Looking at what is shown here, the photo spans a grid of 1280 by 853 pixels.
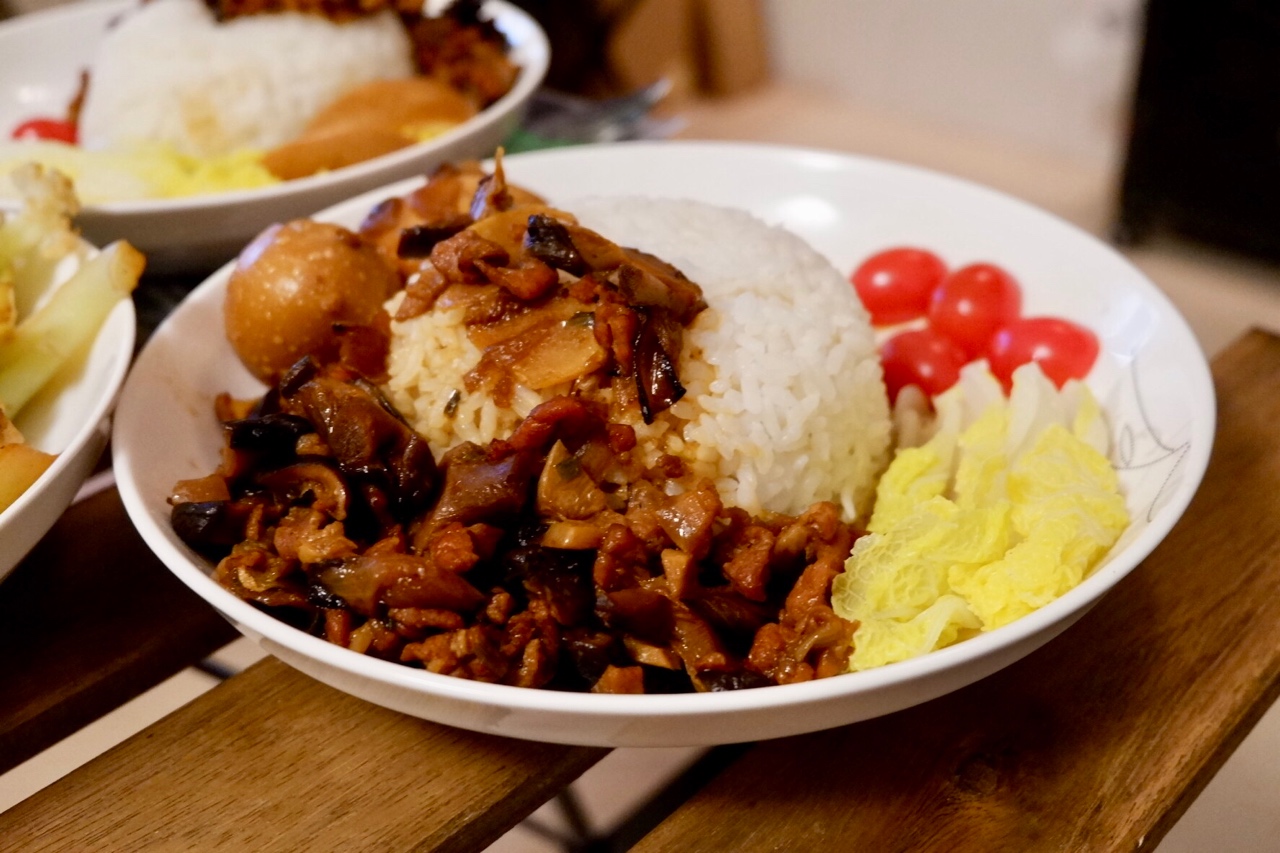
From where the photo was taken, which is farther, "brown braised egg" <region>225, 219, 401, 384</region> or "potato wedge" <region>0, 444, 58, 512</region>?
"brown braised egg" <region>225, 219, 401, 384</region>

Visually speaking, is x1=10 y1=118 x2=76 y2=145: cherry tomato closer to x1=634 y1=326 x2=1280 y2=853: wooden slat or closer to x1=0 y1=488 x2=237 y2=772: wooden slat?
x1=0 y1=488 x2=237 y2=772: wooden slat

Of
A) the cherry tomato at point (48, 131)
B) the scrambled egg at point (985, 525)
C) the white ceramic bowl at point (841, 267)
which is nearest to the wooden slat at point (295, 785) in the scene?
the white ceramic bowl at point (841, 267)

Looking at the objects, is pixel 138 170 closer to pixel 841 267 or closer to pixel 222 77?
pixel 222 77

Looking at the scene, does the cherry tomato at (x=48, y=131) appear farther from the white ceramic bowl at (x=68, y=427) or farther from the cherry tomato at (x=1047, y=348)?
the cherry tomato at (x=1047, y=348)

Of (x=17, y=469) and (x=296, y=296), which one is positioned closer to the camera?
(x=17, y=469)

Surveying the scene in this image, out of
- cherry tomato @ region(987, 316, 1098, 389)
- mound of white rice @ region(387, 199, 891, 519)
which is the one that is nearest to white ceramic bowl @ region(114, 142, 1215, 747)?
cherry tomato @ region(987, 316, 1098, 389)

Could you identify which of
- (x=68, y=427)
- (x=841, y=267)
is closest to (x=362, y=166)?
(x=68, y=427)
